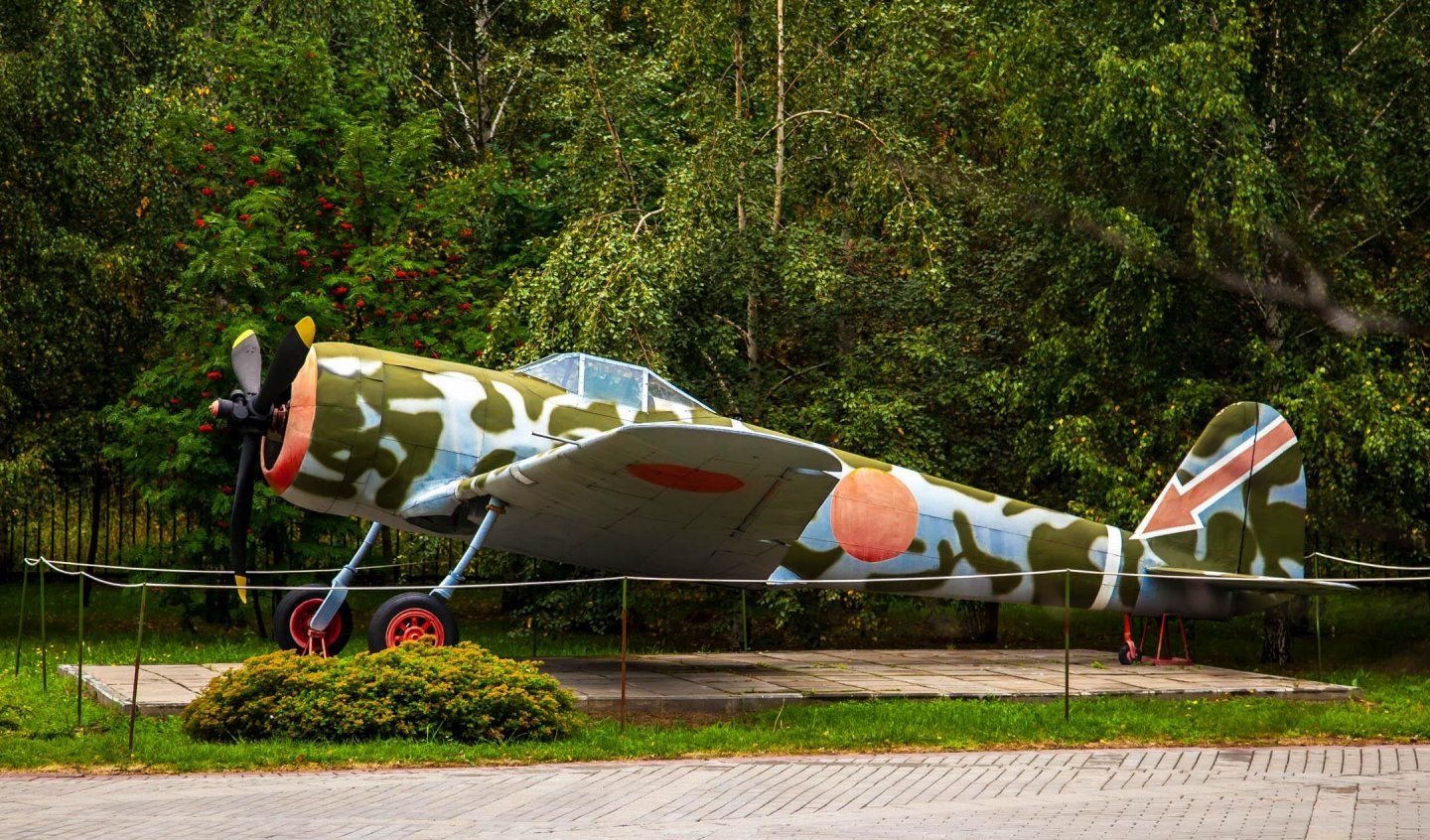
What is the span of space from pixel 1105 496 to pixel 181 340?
11013mm

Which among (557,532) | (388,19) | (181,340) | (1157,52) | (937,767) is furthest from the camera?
(388,19)

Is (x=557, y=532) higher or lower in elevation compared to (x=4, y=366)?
lower

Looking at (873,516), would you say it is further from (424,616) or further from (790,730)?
(424,616)

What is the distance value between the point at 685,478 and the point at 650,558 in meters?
2.44

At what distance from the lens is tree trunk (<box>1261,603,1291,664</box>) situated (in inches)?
626

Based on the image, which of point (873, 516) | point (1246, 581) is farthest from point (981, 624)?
point (873, 516)

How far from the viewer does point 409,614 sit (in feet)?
36.8

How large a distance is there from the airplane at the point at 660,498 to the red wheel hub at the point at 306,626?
0.01 m

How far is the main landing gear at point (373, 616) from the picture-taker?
11.1 meters

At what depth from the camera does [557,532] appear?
11938 millimetres

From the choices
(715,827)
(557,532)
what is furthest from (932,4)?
(715,827)

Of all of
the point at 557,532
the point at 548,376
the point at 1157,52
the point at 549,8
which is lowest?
the point at 557,532

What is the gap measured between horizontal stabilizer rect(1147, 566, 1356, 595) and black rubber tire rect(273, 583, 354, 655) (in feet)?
23.4

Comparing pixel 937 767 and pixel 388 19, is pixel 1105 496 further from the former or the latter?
pixel 388 19
